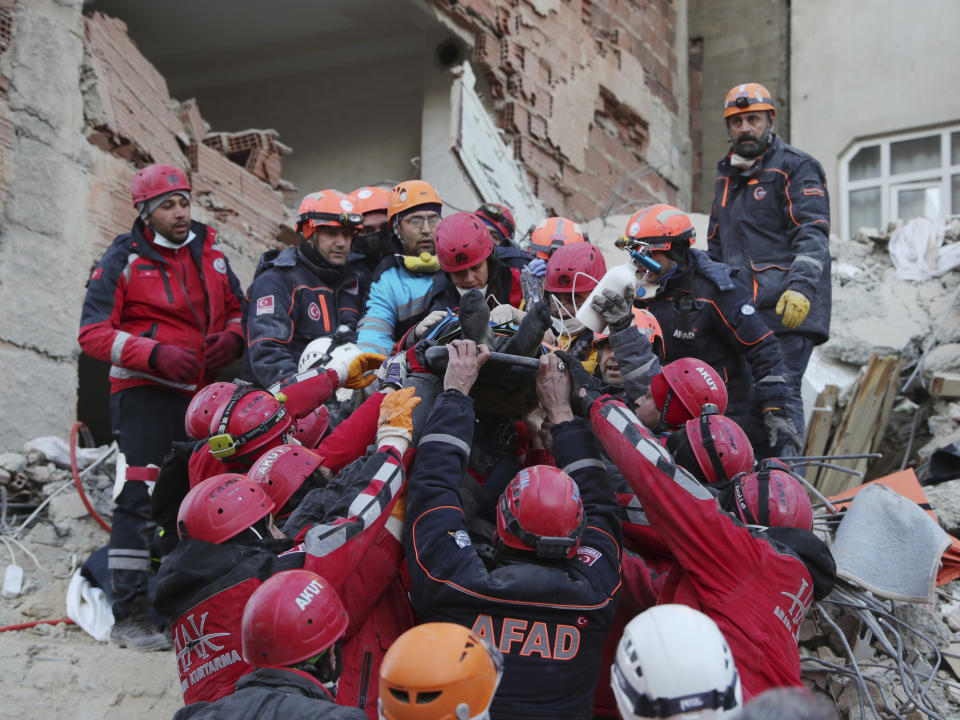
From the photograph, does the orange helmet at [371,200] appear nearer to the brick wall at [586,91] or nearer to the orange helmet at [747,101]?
the orange helmet at [747,101]

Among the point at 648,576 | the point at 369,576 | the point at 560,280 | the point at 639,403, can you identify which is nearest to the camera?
the point at 369,576

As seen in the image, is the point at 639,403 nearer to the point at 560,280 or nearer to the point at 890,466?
the point at 560,280

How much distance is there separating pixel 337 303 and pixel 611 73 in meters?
6.93

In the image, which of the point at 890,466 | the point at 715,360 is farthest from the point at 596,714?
the point at 890,466

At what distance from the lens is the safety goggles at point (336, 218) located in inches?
215

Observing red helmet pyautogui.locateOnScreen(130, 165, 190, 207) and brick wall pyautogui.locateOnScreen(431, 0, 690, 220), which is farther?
brick wall pyautogui.locateOnScreen(431, 0, 690, 220)

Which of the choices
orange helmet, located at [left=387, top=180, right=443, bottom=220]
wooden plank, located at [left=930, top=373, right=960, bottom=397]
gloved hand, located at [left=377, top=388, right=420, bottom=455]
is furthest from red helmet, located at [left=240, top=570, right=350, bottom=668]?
wooden plank, located at [left=930, top=373, right=960, bottom=397]

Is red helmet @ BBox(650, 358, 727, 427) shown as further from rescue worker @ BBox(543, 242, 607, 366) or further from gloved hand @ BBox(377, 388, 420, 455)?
gloved hand @ BBox(377, 388, 420, 455)

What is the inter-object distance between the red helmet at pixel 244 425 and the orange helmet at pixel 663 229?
2256mm

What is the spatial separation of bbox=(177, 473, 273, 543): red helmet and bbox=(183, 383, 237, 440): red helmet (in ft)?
2.12

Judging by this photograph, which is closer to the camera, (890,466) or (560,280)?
(560,280)

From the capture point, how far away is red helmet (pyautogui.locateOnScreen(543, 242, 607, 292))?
4457mm

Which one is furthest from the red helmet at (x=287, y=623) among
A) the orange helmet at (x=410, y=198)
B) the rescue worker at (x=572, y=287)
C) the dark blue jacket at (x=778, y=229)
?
the dark blue jacket at (x=778, y=229)

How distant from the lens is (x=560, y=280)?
4.50 m
